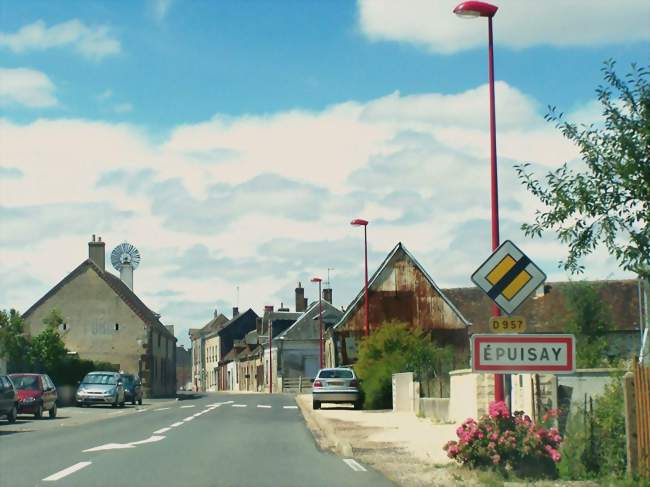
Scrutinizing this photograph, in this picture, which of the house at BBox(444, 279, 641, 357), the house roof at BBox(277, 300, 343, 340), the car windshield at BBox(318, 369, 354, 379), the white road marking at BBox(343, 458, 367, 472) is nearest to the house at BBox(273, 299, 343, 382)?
the house roof at BBox(277, 300, 343, 340)

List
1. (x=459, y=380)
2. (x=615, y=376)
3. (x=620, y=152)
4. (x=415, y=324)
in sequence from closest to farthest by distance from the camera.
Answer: (x=615, y=376)
(x=620, y=152)
(x=459, y=380)
(x=415, y=324)

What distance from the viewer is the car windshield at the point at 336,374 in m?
39.3

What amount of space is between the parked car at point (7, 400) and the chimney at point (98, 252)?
44.5 meters

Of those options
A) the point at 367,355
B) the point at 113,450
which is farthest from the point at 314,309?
the point at 113,450

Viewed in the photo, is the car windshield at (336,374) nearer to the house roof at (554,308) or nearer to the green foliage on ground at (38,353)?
the green foliage on ground at (38,353)

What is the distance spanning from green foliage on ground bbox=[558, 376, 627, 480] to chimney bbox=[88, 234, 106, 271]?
Answer: 63.7 m

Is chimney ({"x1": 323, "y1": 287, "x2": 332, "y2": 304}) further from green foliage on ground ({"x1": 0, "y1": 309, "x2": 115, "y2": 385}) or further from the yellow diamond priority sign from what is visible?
the yellow diamond priority sign

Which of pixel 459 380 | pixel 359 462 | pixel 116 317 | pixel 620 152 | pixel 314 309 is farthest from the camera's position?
pixel 314 309

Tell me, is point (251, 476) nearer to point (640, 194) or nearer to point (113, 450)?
point (113, 450)

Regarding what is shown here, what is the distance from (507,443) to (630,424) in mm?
1599

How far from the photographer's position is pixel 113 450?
17609mm

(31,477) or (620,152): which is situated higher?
(620,152)

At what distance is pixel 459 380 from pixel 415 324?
118 ft

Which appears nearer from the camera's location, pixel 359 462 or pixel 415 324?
pixel 359 462
